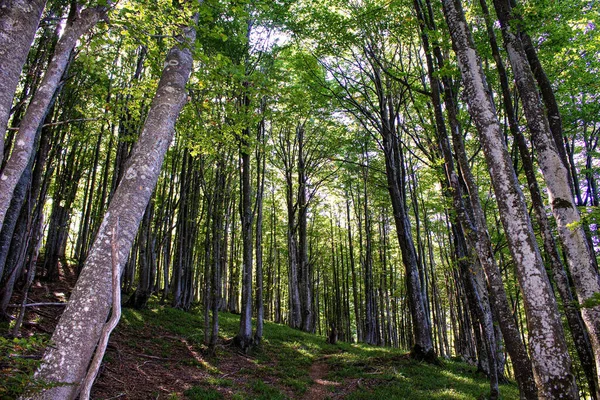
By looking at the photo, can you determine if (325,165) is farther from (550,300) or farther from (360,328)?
(550,300)

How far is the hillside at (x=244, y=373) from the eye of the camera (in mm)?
6855

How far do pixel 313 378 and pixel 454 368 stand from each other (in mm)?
4927

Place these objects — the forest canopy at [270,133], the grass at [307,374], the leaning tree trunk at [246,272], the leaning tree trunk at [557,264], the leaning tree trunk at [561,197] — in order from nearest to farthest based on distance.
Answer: the forest canopy at [270,133] < the leaning tree trunk at [561,197] < the leaning tree trunk at [557,264] < the grass at [307,374] < the leaning tree trunk at [246,272]

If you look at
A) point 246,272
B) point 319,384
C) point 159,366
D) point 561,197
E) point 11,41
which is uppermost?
point 11,41

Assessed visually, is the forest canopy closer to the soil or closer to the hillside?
the soil

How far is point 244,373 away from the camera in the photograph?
9.17m

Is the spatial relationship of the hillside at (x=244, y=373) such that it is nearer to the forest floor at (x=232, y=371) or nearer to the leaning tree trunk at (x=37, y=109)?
the forest floor at (x=232, y=371)

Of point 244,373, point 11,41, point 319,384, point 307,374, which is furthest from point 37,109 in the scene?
point 307,374

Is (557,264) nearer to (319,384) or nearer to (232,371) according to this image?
(319,384)

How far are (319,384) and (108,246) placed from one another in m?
7.74

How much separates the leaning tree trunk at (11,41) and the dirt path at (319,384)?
7.84 m

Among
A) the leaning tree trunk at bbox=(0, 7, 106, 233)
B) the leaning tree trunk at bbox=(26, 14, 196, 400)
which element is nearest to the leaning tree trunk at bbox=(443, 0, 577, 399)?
the leaning tree trunk at bbox=(26, 14, 196, 400)

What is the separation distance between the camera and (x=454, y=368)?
35.7ft

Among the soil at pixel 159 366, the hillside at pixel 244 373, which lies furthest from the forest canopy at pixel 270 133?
the hillside at pixel 244 373
